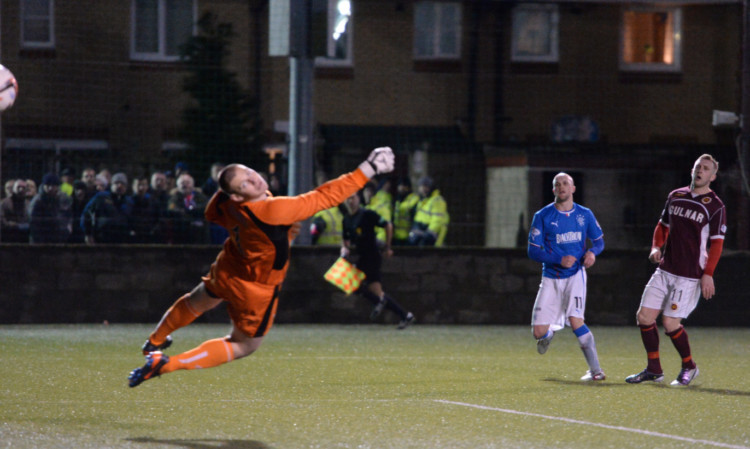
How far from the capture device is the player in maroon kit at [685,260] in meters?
9.41

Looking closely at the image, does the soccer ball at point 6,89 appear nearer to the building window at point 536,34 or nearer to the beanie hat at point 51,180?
the beanie hat at point 51,180

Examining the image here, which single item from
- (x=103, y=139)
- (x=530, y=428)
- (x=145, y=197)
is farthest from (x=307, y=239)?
(x=530, y=428)

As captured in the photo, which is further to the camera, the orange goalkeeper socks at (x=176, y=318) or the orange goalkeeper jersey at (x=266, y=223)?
the orange goalkeeper socks at (x=176, y=318)

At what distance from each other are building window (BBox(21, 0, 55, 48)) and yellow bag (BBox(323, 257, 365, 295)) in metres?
5.12

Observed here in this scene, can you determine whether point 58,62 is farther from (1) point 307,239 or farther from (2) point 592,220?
(2) point 592,220

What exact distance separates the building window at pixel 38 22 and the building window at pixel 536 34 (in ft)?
38.0

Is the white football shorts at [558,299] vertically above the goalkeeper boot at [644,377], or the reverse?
the white football shorts at [558,299]

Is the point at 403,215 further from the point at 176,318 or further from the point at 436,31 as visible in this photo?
the point at 436,31

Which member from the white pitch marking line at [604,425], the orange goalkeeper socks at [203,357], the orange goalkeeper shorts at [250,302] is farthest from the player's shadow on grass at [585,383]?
the orange goalkeeper socks at [203,357]

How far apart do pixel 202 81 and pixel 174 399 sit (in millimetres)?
11197

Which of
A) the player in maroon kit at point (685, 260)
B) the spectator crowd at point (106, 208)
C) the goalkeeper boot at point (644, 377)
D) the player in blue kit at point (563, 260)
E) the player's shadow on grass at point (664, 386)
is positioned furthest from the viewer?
A: the spectator crowd at point (106, 208)

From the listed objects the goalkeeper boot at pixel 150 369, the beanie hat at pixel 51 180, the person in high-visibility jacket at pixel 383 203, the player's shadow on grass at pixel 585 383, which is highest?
Answer: the beanie hat at pixel 51 180

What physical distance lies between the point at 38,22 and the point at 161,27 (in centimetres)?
600

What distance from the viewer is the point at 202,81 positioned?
1891 centimetres
